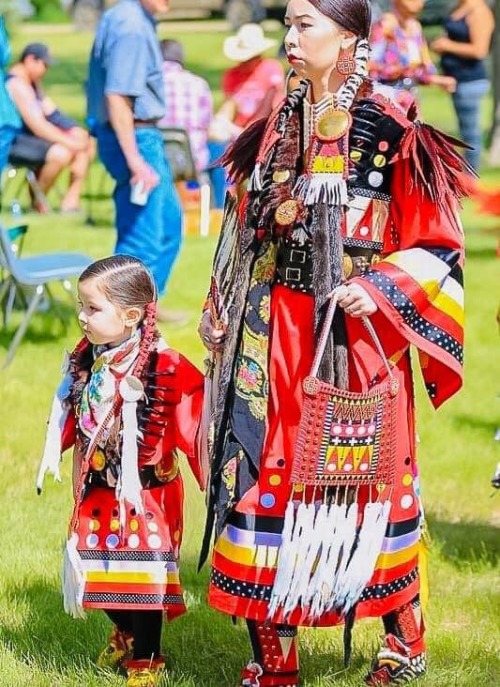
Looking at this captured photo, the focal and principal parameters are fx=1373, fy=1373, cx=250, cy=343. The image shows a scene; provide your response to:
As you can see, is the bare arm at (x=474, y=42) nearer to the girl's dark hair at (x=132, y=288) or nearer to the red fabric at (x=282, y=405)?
the girl's dark hair at (x=132, y=288)

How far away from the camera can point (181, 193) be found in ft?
38.0

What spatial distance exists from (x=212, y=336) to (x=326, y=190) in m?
0.48

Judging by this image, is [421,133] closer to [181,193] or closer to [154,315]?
[154,315]

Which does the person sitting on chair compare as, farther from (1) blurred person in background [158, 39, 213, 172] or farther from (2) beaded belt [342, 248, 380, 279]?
(2) beaded belt [342, 248, 380, 279]

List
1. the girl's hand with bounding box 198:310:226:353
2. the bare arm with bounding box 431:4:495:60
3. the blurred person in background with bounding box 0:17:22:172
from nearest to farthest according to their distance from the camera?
the girl's hand with bounding box 198:310:226:353, the blurred person in background with bounding box 0:17:22:172, the bare arm with bounding box 431:4:495:60

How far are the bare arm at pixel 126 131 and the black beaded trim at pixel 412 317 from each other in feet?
12.8

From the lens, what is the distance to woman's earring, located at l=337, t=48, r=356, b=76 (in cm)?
324

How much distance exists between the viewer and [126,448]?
11.1ft

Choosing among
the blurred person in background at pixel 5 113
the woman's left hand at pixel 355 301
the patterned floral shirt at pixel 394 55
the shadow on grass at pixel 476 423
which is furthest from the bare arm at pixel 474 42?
the woman's left hand at pixel 355 301

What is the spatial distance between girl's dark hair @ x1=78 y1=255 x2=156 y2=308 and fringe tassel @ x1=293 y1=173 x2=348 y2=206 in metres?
0.49

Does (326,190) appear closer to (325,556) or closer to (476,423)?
(325,556)

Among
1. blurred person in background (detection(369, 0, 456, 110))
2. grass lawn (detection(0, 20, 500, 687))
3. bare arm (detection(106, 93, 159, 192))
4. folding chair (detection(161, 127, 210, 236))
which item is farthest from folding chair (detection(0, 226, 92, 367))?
blurred person in background (detection(369, 0, 456, 110))

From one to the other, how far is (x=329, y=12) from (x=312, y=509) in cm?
117

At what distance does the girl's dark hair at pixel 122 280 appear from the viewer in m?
3.41
